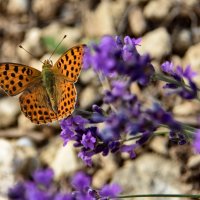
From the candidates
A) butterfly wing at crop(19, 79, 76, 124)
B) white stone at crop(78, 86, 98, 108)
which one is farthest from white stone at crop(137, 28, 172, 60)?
butterfly wing at crop(19, 79, 76, 124)

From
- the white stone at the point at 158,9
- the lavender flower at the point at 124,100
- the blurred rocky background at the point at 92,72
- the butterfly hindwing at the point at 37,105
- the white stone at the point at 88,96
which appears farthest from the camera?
the white stone at the point at 158,9

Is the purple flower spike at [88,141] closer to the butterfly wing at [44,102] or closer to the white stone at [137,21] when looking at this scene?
the butterfly wing at [44,102]

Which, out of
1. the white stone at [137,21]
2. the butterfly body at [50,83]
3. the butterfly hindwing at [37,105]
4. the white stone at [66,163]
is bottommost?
the white stone at [66,163]

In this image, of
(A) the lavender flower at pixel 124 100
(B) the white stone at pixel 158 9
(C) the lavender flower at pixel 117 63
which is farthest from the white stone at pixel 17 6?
(C) the lavender flower at pixel 117 63

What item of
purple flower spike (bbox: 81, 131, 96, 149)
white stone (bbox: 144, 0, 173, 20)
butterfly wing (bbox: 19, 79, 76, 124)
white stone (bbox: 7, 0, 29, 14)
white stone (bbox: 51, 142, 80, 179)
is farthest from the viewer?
white stone (bbox: 7, 0, 29, 14)

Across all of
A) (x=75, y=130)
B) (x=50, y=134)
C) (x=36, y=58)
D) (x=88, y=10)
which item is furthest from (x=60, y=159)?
(x=75, y=130)

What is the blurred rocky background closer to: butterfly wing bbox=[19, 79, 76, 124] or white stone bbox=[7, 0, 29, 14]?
white stone bbox=[7, 0, 29, 14]

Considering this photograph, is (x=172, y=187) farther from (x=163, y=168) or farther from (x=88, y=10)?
(x=88, y=10)
